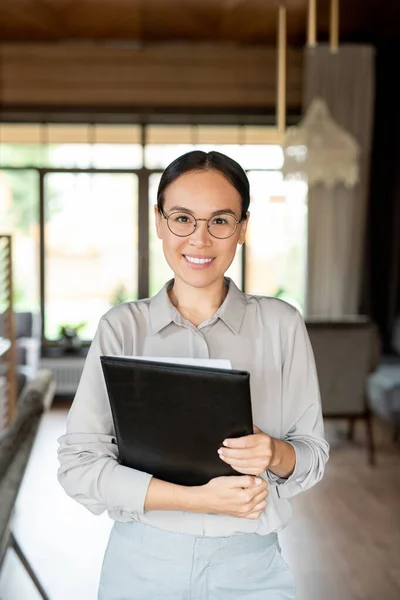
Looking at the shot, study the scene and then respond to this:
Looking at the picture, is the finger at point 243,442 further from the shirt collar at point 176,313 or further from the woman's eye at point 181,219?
the woman's eye at point 181,219

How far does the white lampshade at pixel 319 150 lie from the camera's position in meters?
5.37

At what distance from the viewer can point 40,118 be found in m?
7.60

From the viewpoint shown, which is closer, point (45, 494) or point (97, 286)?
point (45, 494)

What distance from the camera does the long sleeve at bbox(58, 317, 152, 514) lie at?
113 centimetres

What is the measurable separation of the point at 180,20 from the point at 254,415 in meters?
6.10

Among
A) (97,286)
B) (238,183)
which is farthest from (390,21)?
(238,183)

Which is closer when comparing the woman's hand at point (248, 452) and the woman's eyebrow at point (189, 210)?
the woman's hand at point (248, 452)

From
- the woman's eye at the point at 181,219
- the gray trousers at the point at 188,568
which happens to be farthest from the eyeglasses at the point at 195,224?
the gray trousers at the point at 188,568

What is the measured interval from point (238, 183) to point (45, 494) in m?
3.86

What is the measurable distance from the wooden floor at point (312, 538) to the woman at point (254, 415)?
2.22 meters

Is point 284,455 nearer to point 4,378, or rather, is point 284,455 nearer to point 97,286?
point 4,378

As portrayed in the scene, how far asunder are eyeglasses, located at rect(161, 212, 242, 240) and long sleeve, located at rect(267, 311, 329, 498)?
0.19 meters

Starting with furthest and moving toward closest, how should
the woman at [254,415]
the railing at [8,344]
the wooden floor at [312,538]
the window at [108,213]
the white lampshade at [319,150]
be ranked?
the window at [108,213] < the white lampshade at [319,150] < the railing at [8,344] < the wooden floor at [312,538] < the woman at [254,415]

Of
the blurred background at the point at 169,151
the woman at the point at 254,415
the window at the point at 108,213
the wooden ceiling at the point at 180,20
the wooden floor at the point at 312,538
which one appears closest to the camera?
the woman at the point at 254,415
